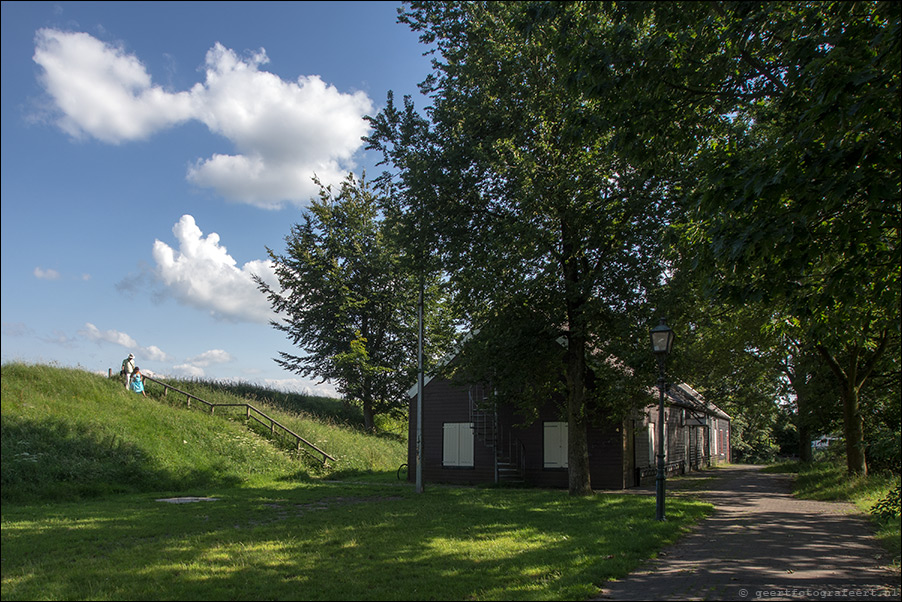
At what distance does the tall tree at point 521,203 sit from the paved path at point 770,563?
5.79 metres

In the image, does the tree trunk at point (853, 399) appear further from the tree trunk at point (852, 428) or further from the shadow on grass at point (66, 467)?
the shadow on grass at point (66, 467)

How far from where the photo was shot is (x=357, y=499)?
16.7 m

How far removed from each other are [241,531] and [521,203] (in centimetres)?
926

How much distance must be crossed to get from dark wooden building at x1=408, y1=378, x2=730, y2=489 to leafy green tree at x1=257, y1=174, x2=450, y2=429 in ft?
41.6

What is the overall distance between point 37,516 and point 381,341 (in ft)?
93.4

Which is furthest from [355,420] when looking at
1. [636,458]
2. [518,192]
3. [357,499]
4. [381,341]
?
[518,192]

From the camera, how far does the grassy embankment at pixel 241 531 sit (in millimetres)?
6207

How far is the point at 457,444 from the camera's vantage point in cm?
2450

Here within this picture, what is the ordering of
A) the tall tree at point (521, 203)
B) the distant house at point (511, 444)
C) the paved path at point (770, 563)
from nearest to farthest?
the paved path at point (770, 563) → the tall tree at point (521, 203) → the distant house at point (511, 444)

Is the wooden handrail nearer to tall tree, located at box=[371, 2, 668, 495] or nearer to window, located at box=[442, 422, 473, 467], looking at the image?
window, located at box=[442, 422, 473, 467]

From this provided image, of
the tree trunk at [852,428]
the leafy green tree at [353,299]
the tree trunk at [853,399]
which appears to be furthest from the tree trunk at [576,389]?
the leafy green tree at [353,299]

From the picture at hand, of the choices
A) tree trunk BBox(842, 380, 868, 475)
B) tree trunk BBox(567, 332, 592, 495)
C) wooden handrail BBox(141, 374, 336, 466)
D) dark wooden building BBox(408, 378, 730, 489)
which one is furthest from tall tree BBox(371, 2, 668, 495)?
wooden handrail BBox(141, 374, 336, 466)

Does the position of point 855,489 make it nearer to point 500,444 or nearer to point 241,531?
point 500,444

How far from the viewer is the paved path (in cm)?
676
